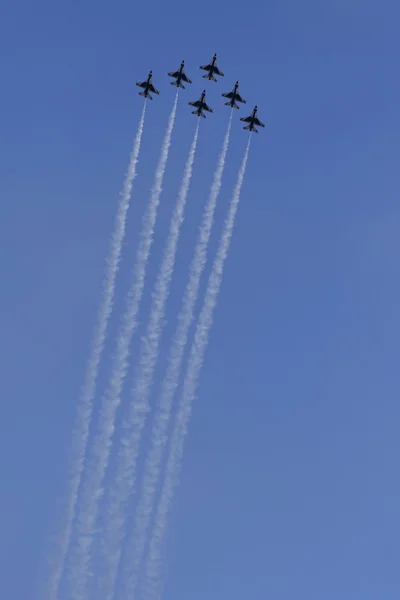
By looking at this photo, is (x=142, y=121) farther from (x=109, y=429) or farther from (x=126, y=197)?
(x=109, y=429)

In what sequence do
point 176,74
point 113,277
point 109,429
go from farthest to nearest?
1. point 176,74
2. point 113,277
3. point 109,429

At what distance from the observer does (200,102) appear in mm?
111062

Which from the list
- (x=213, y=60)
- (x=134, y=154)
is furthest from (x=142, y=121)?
(x=213, y=60)

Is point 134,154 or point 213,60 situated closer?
point 134,154

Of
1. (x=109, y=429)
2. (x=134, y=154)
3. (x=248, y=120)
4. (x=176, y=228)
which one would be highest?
(x=248, y=120)

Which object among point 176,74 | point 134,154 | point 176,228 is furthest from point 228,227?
point 176,74

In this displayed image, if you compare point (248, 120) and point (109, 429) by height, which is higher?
Result: point (248, 120)

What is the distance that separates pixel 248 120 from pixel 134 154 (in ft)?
61.3

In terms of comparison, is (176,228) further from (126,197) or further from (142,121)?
(142,121)

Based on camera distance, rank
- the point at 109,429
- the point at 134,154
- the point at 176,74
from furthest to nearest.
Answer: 1. the point at 176,74
2. the point at 134,154
3. the point at 109,429

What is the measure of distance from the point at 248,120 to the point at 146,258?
2748 cm

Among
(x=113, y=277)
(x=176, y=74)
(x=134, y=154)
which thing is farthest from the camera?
(x=176, y=74)

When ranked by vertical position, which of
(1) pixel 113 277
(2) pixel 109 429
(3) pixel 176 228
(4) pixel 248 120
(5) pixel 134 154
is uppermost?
(4) pixel 248 120

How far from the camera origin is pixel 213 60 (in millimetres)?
111312
